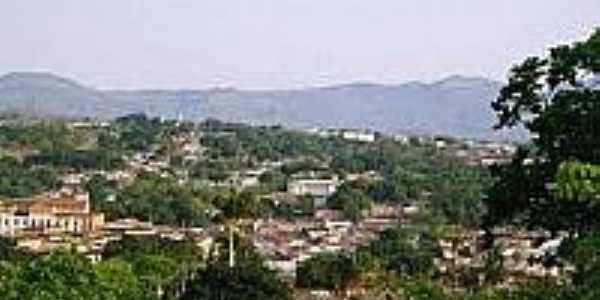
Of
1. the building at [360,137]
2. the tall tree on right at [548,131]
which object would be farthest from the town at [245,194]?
the tall tree on right at [548,131]

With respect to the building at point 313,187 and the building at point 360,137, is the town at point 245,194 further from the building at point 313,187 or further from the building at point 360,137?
the building at point 360,137

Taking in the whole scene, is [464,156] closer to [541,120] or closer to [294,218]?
[294,218]

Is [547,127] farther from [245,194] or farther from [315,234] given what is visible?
[315,234]

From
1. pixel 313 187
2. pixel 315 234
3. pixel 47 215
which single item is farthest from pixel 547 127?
pixel 313 187

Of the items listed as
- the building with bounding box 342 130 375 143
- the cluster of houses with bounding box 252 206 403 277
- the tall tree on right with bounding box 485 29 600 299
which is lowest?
the building with bounding box 342 130 375 143

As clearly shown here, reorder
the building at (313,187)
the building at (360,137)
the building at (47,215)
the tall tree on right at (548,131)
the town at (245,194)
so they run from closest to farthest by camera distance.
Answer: the tall tree on right at (548,131) < the town at (245,194) < the building at (47,215) < the building at (313,187) < the building at (360,137)

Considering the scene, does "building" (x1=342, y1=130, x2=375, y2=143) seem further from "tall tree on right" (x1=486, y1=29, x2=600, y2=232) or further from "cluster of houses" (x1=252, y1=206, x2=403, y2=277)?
"tall tree on right" (x1=486, y1=29, x2=600, y2=232)

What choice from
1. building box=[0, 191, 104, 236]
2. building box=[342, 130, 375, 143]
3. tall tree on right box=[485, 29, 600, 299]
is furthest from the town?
tall tree on right box=[485, 29, 600, 299]

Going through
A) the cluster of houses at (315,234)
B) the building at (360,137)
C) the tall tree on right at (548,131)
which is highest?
the tall tree on right at (548,131)
